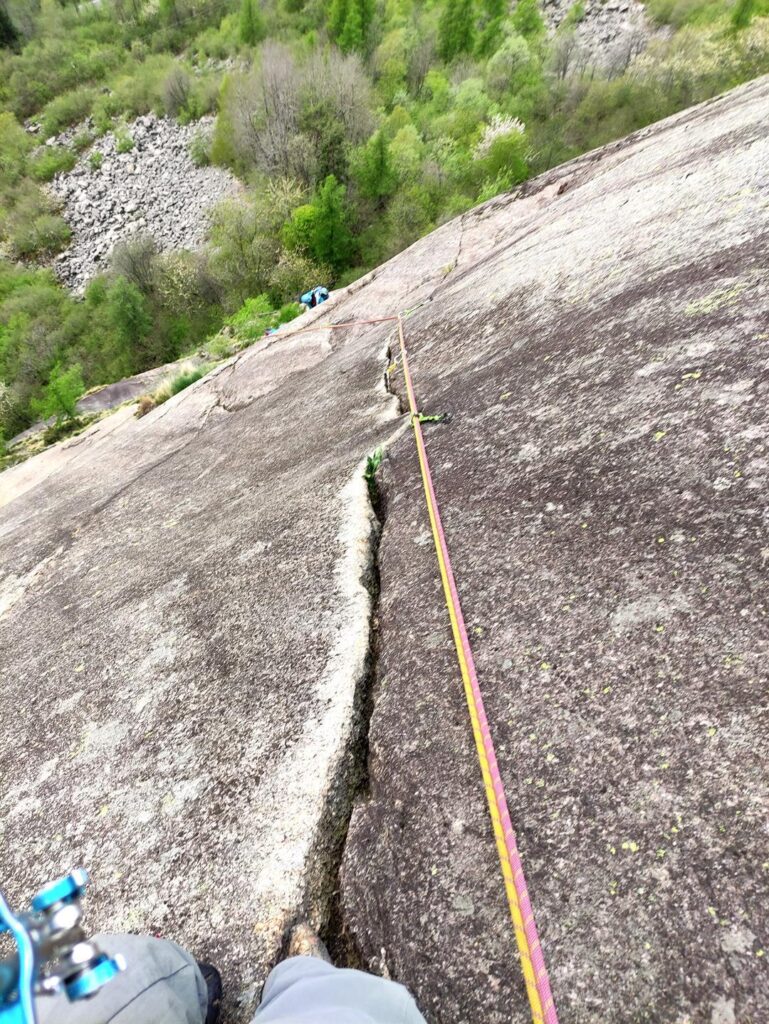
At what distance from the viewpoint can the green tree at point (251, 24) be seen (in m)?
63.1

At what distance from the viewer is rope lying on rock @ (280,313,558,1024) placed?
5.18ft

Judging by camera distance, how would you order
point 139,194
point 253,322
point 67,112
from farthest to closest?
point 67,112 → point 139,194 → point 253,322

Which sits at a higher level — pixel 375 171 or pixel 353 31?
pixel 353 31

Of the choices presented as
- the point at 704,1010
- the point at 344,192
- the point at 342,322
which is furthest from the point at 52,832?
the point at 344,192

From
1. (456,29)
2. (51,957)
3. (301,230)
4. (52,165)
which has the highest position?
Result: (52,165)

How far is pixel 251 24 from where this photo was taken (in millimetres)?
64375

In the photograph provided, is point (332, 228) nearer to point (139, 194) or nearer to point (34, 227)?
point (139, 194)

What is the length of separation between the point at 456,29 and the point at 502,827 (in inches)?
2715

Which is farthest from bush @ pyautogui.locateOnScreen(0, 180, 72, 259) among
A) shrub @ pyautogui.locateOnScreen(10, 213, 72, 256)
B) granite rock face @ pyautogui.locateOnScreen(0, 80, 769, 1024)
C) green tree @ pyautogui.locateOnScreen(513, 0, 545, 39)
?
granite rock face @ pyautogui.locateOnScreen(0, 80, 769, 1024)

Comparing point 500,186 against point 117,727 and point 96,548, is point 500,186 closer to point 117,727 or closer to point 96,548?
point 96,548

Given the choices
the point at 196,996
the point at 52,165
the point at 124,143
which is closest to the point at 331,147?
the point at 124,143

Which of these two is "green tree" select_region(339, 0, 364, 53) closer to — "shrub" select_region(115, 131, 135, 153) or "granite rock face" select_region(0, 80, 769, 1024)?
"shrub" select_region(115, 131, 135, 153)

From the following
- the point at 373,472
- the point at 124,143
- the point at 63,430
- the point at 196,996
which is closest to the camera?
the point at 196,996

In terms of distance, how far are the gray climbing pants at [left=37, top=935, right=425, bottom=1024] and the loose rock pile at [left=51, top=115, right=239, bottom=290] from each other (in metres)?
46.9
